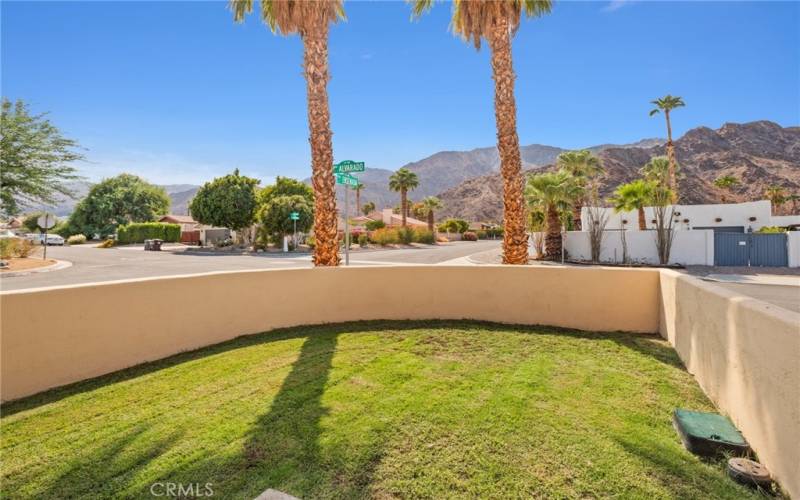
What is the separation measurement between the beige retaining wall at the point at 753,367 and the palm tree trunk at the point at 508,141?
21.2 feet

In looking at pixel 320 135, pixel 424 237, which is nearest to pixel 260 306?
pixel 320 135

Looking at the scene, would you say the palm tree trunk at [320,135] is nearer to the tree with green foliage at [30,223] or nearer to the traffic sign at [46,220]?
the traffic sign at [46,220]

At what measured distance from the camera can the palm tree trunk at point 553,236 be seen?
22609mm

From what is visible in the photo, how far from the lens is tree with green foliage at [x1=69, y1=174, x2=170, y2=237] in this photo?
54250mm

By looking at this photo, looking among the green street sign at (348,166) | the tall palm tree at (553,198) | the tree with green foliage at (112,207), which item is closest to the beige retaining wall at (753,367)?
the green street sign at (348,166)

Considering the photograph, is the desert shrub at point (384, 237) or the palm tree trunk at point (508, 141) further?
the desert shrub at point (384, 237)

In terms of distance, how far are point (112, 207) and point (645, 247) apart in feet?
223

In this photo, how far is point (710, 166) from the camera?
9931cm

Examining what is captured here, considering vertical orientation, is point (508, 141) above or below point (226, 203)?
below

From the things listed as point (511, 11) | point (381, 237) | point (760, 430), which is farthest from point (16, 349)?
point (381, 237)

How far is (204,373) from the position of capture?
4.86 meters

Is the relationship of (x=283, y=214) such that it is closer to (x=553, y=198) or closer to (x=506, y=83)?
(x=553, y=198)

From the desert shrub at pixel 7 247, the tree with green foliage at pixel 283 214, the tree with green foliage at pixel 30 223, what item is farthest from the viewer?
the tree with green foliage at pixel 30 223

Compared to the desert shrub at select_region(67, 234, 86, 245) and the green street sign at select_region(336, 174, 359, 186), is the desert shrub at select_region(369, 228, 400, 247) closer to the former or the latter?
the green street sign at select_region(336, 174, 359, 186)
